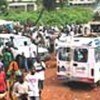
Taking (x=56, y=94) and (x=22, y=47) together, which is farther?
(x=22, y=47)

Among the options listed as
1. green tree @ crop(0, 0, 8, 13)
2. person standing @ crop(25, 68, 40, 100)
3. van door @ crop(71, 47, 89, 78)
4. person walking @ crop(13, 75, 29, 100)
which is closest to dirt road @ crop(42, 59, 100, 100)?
van door @ crop(71, 47, 89, 78)

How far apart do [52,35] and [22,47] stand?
19.1 feet

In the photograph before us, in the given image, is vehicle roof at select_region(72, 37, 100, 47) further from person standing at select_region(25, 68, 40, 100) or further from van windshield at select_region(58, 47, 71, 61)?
person standing at select_region(25, 68, 40, 100)

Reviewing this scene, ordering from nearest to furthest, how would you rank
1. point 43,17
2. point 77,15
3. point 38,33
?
Result: point 38,33 → point 43,17 → point 77,15

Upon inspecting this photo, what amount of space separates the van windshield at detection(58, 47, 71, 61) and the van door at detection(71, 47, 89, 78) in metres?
0.23

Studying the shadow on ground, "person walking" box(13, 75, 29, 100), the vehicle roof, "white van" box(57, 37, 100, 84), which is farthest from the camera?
the shadow on ground

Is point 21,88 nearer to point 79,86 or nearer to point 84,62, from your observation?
point 84,62

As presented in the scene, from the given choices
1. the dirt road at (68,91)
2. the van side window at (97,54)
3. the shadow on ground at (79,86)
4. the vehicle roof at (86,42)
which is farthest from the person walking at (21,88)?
the shadow on ground at (79,86)

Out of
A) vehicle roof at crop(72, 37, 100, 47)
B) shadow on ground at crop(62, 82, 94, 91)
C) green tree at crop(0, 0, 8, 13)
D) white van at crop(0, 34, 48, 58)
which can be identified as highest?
vehicle roof at crop(72, 37, 100, 47)

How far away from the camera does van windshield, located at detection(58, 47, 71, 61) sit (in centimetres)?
1755

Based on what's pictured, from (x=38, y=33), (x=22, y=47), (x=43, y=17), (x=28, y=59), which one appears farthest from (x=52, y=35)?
(x=43, y=17)

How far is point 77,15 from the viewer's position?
189 feet

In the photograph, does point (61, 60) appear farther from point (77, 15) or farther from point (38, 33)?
point (77, 15)

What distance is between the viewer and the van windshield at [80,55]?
17234 millimetres
